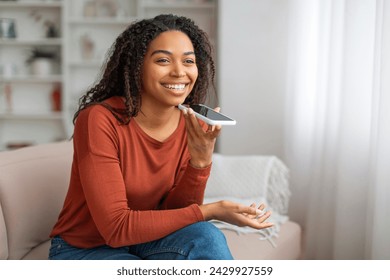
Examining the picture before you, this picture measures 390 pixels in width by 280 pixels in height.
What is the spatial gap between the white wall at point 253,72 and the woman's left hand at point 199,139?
5.49 feet

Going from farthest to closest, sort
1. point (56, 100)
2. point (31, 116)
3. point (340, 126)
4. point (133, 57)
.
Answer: point (56, 100) < point (31, 116) < point (340, 126) < point (133, 57)

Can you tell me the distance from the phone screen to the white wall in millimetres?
1727

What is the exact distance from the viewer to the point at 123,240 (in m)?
1.12

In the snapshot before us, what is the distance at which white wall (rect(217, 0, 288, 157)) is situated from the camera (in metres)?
2.90

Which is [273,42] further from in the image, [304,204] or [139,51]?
[139,51]

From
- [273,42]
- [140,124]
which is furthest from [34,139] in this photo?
[140,124]

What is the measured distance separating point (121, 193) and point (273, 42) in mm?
1955

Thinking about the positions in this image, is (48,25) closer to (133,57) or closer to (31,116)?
(31,116)

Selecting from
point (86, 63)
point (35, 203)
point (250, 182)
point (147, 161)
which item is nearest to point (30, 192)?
point (35, 203)

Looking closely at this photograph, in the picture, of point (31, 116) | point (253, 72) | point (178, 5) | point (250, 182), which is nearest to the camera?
point (250, 182)

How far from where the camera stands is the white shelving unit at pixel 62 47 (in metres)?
3.96

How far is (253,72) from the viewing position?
9.66 feet

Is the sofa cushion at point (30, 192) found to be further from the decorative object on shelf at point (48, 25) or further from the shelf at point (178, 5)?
the decorative object on shelf at point (48, 25)

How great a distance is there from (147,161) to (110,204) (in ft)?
0.58
